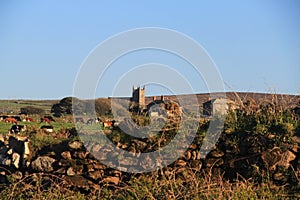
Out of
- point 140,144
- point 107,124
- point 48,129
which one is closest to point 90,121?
point 107,124

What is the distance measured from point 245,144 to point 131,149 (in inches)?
88.7

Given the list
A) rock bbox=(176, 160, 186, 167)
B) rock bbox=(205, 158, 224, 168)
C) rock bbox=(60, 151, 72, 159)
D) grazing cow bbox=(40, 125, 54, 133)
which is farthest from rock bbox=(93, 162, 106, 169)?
grazing cow bbox=(40, 125, 54, 133)

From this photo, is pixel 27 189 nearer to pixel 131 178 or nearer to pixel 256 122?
pixel 131 178

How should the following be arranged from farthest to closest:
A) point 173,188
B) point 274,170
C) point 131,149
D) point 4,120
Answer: point 4,120, point 131,149, point 274,170, point 173,188

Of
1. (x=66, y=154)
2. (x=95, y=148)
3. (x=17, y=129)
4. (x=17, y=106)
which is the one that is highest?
(x=17, y=106)

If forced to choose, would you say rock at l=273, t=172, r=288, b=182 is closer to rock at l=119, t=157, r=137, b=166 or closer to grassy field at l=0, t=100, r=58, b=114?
rock at l=119, t=157, r=137, b=166

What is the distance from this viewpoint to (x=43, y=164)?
1279cm

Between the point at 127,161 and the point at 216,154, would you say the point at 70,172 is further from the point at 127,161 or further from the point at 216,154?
the point at 216,154

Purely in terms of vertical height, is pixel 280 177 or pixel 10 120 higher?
pixel 10 120

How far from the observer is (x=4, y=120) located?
16.8 m

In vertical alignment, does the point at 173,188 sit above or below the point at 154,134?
below

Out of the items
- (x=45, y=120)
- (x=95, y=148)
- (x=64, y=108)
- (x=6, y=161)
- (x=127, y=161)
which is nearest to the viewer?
(x=127, y=161)

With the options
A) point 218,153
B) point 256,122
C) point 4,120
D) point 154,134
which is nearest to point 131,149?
point 154,134

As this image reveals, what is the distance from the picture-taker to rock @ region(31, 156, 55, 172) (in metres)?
12.7
